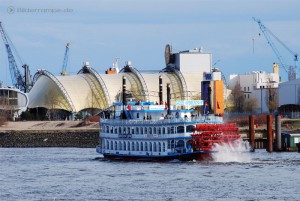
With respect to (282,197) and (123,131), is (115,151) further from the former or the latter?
(282,197)

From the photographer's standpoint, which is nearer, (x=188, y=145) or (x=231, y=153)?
(x=231, y=153)

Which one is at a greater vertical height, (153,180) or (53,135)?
(53,135)

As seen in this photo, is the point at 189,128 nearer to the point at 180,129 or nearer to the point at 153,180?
the point at 180,129

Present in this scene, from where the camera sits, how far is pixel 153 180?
79.9m

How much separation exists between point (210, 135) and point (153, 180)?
16225 mm

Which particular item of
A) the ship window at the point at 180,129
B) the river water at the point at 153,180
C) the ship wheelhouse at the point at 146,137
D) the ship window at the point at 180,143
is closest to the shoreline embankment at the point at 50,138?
A: the ship wheelhouse at the point at 146,137

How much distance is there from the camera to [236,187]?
73312 mm

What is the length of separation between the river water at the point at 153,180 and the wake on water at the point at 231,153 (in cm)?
67

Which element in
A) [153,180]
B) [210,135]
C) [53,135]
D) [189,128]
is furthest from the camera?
[53,135]

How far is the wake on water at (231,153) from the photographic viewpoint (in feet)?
313

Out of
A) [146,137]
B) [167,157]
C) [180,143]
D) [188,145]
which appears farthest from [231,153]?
[146,137]

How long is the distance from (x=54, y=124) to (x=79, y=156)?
63.7 metres

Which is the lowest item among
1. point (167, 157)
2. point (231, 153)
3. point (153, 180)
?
→ point (153, 180)

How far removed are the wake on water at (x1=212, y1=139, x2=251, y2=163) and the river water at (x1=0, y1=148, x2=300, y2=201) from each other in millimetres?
668
